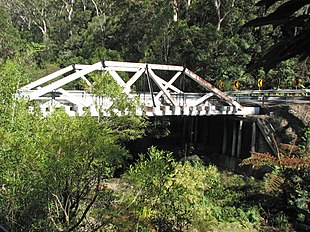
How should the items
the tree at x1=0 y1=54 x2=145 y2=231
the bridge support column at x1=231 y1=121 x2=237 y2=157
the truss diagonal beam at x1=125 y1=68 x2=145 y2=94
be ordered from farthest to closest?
the bridge support column at x1=231 y1=121 x2=237 y2=157 → the truss diagonal beam at x1=125 y1=68 x2=145 y2=94 → the tree at x1=0 y1=54 x2=145 y2=231

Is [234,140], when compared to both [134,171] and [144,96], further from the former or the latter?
[134,171]

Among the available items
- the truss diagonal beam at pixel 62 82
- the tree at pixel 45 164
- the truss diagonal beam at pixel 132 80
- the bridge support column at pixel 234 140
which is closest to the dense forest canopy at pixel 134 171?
the tree at pixel 45 164

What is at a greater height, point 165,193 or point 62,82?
point 62,82

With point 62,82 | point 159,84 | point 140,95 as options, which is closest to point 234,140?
point 159,84

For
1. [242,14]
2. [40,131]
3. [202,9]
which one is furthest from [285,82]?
[40,131]

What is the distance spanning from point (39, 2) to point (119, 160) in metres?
46.3

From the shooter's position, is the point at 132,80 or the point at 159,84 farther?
the point at 159,84

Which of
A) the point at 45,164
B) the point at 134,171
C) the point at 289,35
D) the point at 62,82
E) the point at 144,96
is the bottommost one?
the point at 134,171

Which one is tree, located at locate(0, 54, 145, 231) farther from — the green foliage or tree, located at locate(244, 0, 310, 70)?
tree, located at locate(244, 0, 310, 70)

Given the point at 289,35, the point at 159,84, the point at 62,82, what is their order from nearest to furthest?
the point at 289,35
the point at 62,82
the point at 159,84

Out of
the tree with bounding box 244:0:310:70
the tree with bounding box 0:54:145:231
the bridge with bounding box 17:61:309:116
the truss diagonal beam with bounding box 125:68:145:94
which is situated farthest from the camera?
the truss diagonal beam with bounding box 125:68:145:94

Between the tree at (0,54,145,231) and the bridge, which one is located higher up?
the bridge

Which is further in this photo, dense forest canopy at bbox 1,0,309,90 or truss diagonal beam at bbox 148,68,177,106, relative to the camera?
dense forest canopy at bbox 1,0,309,90

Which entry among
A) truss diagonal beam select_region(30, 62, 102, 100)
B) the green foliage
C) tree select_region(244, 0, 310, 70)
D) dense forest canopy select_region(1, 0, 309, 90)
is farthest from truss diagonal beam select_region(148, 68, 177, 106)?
tree select_region(244, 0, 310, 70)
